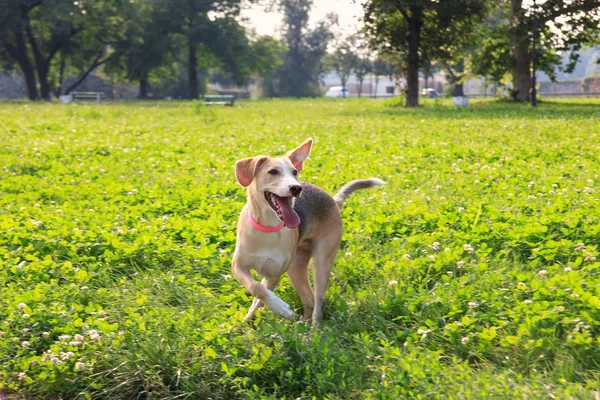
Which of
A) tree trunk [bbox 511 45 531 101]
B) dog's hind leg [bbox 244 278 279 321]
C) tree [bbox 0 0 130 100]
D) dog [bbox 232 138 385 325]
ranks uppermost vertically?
tree [bbox 0 0 130 100]

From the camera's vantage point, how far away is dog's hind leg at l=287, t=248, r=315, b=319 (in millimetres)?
5824

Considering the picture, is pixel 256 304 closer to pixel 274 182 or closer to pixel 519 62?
pixel 274 182

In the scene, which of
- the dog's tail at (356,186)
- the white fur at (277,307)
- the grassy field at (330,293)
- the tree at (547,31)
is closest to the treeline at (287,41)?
the tree at (547,31)

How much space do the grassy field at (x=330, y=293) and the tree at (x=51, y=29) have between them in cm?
4488

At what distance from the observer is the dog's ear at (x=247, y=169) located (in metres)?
5.51

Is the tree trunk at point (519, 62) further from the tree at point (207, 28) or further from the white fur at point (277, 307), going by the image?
the white fur at point (277, 307)

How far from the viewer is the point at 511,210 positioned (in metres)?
8.01

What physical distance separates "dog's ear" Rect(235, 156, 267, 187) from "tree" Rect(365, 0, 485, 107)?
103ft

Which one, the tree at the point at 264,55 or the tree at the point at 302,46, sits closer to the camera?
the tree at the point at 264,55

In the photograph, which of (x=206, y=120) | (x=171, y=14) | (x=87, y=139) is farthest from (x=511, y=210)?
(x=171, y=14)

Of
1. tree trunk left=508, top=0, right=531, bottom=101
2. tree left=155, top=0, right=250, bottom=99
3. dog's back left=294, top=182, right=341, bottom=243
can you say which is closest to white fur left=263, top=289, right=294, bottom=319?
dog's back left=294, top=182, right=341, bottom=243

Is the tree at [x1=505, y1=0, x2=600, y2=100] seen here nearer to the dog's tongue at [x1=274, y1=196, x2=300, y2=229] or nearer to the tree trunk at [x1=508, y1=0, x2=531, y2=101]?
the tree trunk at [x1=508, y1=0, x2=531, y2=101]

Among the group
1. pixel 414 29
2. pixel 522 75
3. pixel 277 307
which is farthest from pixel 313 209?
pixel 522 75

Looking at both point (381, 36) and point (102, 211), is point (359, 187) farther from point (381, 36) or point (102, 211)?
point (381, 36)
